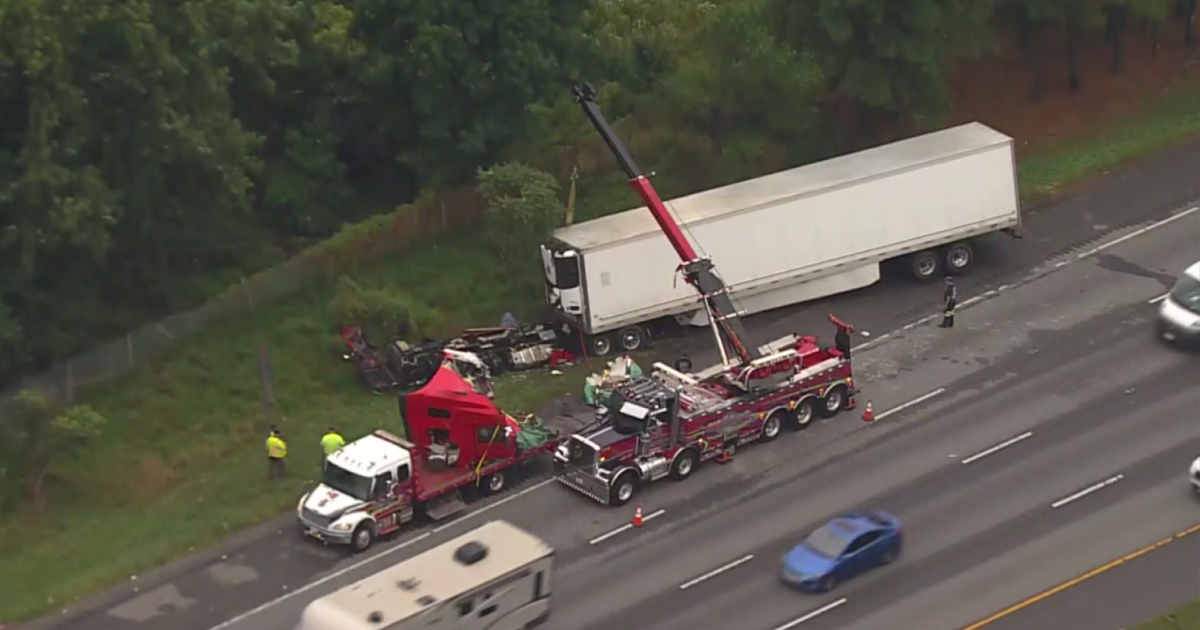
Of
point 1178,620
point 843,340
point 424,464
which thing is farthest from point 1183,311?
point 424,464

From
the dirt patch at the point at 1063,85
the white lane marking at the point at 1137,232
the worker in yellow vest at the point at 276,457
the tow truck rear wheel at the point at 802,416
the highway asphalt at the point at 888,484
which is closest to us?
the highway asphalt at the point at 888,484

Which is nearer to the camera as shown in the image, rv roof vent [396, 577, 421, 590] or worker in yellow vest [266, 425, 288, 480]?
rv roof vent [396, 577, 421, 590]

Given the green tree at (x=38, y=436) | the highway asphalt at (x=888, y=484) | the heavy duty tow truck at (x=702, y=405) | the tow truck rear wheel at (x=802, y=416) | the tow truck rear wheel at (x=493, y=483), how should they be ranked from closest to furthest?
the highway asphalt at (x=888, y=484) < the heavy duty tow truck at (x=702, y=405) < the green tree at (x=38, y=436) < the tow truck rear wheel at (x=493, y=483) < the tow truck rear wheel at (x=802, y=416)

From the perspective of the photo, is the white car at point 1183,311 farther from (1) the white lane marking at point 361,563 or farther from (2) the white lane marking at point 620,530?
(1) the white lane marking at point 361,563

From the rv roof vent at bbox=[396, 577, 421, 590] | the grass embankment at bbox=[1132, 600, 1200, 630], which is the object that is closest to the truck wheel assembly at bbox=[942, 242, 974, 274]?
the grass embankment at bbox=[1132, 600, 1200, 630]

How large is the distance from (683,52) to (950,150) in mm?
9629

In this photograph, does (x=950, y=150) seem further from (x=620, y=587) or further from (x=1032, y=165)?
(x=620, y=587)

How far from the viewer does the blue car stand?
3434cm

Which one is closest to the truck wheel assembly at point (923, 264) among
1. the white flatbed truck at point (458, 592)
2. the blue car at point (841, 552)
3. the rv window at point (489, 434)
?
the blue car at point (841, 552)

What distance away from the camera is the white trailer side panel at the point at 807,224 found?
44531 mm

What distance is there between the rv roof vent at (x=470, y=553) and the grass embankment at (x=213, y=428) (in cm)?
812

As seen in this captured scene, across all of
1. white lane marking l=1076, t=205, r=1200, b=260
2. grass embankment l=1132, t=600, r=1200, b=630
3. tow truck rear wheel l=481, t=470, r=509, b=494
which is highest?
tow truck rear wheel l=481, t=470, r=509, b=494

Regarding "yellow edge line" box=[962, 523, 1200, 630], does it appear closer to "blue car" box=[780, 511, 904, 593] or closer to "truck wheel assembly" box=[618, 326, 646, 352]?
"blue car" box=[780, 511, 904, 593]

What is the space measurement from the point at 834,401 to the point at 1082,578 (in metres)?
8.10
